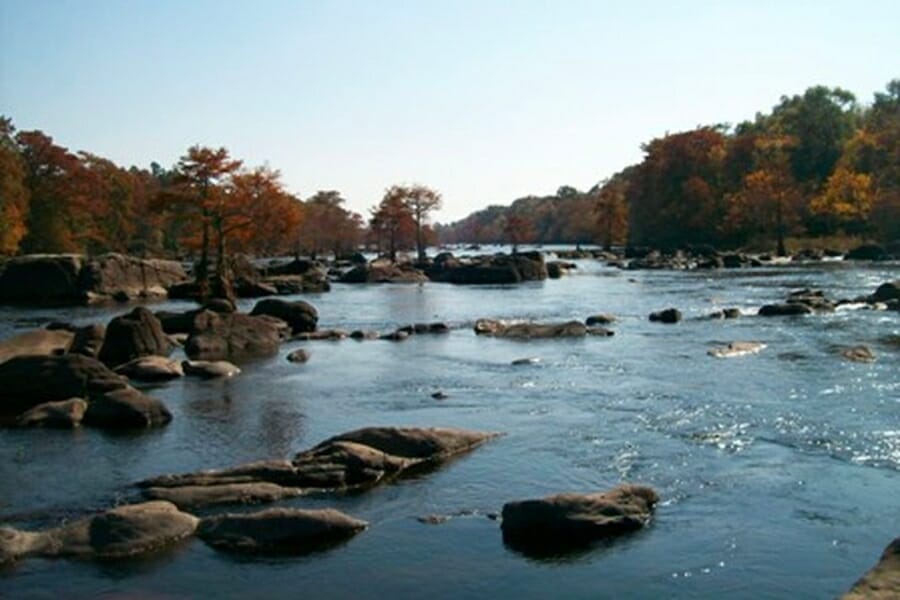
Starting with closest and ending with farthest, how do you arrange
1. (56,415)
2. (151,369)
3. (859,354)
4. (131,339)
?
(56,415)
(151,369)
(859,354)
(131,339)

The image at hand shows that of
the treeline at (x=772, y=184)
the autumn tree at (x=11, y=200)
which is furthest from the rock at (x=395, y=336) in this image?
the treeline at (x=772, y=184)

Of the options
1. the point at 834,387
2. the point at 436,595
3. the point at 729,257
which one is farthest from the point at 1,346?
the point at 729,257

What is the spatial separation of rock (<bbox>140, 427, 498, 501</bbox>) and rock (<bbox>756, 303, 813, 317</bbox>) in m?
24.7

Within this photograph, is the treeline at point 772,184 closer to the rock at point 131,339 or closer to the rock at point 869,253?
the rock at point 869,253

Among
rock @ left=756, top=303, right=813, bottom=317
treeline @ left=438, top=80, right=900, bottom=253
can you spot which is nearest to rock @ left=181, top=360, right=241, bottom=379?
rock @ left=756, top=303, right=813, bottom=317

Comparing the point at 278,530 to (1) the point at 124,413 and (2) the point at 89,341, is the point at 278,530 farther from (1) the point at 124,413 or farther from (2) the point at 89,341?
(2) the point at 89,341

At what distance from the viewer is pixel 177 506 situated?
12766 mm

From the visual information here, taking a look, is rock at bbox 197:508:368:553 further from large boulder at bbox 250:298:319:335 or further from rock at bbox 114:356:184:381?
large boulder at bbox 250:298:319:335

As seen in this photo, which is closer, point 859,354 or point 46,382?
point 46,382

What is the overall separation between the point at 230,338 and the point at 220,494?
17739mm

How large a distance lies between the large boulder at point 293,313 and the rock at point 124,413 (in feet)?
54.2

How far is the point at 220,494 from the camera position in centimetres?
1316

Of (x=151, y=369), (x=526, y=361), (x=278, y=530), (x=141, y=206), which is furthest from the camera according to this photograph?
(x=141, y=206)

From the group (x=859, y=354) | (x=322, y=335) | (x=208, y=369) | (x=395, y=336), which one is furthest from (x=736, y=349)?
(x=208, y=369)
